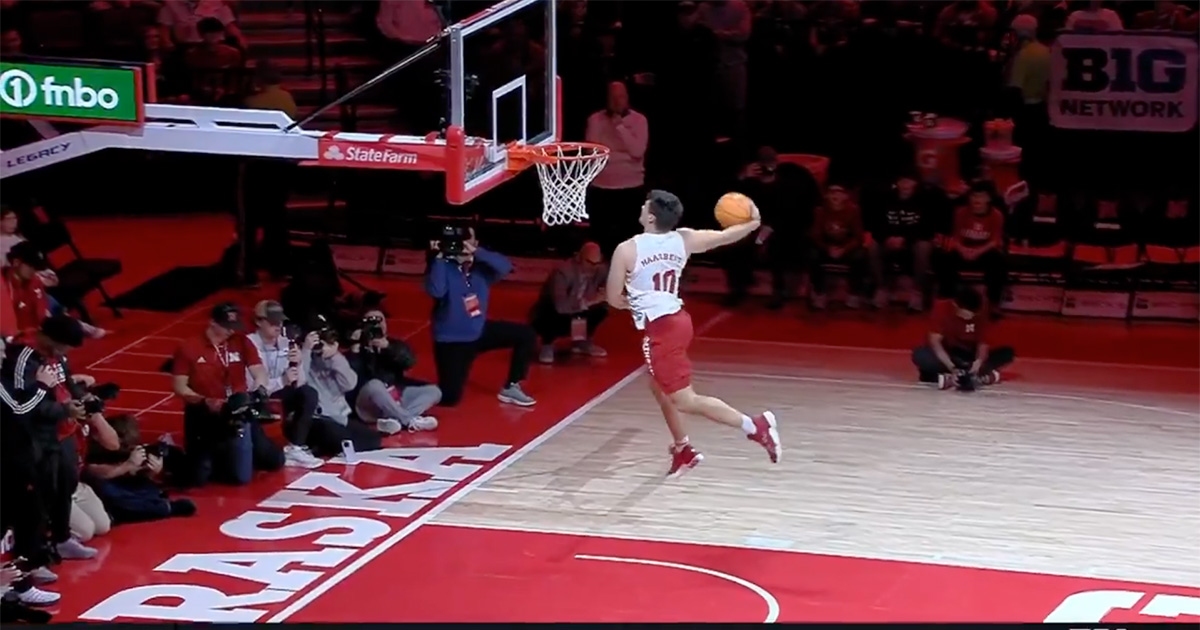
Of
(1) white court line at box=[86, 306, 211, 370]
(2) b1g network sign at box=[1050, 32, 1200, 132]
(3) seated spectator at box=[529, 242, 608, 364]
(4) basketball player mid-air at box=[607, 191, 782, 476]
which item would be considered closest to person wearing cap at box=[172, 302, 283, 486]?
(4) basketball player mid-air at box=[607, 191, 782, 476]

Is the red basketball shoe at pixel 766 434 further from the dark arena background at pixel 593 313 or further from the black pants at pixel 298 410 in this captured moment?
the black pants at pixel 298 410

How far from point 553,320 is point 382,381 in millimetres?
2036

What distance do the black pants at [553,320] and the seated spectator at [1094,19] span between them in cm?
508

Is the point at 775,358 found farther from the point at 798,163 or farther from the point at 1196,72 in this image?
the point at 1196,72

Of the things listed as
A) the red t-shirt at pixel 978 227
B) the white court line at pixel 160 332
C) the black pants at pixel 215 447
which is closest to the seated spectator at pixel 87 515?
the black pants at pixel 215 447

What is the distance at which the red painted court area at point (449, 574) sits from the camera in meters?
10.2

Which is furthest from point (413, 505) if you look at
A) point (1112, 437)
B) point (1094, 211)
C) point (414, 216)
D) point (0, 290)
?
point (1094, 211)

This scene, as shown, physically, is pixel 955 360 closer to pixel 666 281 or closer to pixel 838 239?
pixel 838 239

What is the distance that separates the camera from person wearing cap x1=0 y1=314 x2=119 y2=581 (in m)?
10.3

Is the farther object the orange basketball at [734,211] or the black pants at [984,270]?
the black pants at [984,270]

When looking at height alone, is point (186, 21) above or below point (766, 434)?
above

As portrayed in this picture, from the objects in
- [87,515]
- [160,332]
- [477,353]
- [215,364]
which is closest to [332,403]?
[215,364]

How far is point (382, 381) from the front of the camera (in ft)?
43.5

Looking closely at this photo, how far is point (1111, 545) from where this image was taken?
36.2 feet
